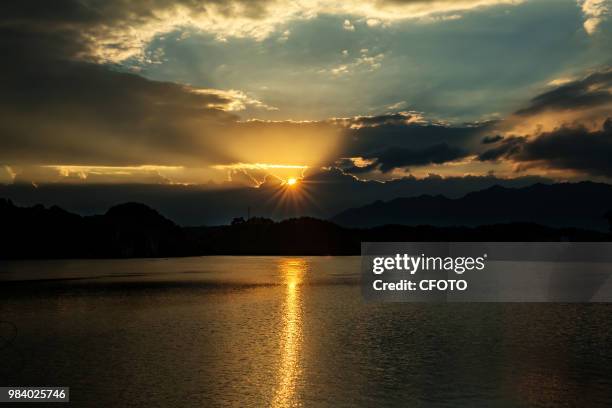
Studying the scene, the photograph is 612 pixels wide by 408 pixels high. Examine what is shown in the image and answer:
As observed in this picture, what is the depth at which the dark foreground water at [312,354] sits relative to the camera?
3709 cm

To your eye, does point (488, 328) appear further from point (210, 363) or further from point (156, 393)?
point (156, 393)

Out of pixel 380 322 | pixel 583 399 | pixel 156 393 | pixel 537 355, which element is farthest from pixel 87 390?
pixel 380 322

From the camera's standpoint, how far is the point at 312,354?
50.9 m

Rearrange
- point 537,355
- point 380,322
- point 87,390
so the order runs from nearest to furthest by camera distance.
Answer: point 87,390 < point 537,355 < point 380,322

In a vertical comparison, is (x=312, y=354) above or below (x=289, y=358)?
below

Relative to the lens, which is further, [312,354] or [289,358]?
[312,354]

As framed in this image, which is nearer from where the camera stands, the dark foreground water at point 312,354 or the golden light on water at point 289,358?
the golden light on water at point 289,358

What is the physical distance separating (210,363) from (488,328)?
114 ft

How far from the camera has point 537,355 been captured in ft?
164

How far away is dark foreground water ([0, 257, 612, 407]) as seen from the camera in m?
37.1

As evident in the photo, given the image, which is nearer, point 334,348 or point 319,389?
point 319,389

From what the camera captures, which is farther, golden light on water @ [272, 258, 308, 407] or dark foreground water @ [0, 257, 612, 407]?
dark foreground water @ [0, 257, 612, 407]

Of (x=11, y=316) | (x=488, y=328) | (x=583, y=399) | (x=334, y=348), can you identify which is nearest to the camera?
(x=583, y=399)

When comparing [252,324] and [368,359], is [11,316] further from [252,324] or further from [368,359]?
[368,359]
